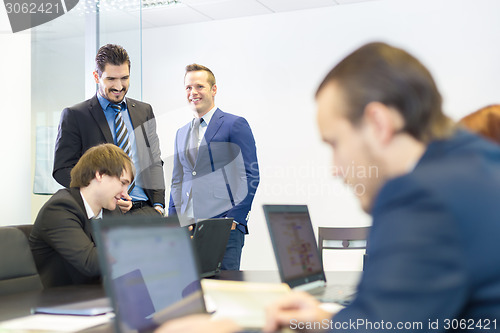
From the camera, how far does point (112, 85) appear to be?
3332 millimetres

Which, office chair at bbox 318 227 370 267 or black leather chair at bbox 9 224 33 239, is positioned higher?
black leather chair at bbox 9 224 33 239

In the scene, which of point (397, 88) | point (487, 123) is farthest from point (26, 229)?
point (397, 88)

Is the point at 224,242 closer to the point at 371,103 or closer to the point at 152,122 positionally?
the point at 152,122

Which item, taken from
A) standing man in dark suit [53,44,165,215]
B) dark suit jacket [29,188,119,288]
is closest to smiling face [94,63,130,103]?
standing man in dark suit [53,44,165,215]

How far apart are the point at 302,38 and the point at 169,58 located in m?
1.71

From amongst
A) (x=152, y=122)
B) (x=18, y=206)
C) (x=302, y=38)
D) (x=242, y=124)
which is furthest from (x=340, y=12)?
(x=18, y=206)

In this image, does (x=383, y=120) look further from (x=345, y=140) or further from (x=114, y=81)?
(x=114, y=81)

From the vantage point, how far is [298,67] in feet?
19.9

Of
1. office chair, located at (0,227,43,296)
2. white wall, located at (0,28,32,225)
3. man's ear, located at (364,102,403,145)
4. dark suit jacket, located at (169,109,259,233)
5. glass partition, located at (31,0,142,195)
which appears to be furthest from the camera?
glass partition, located at (31,0,142,195)

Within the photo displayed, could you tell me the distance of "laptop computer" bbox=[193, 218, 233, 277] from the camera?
7.72ft

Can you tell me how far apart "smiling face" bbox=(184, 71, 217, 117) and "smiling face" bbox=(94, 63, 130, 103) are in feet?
1.95

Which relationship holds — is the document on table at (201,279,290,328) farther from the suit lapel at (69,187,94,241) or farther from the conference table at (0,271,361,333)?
the suit lapel at (69,187,94,241)

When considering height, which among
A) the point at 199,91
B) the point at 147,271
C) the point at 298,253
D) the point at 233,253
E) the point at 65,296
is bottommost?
the point at 233,253

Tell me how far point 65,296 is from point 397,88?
150 centimetres
